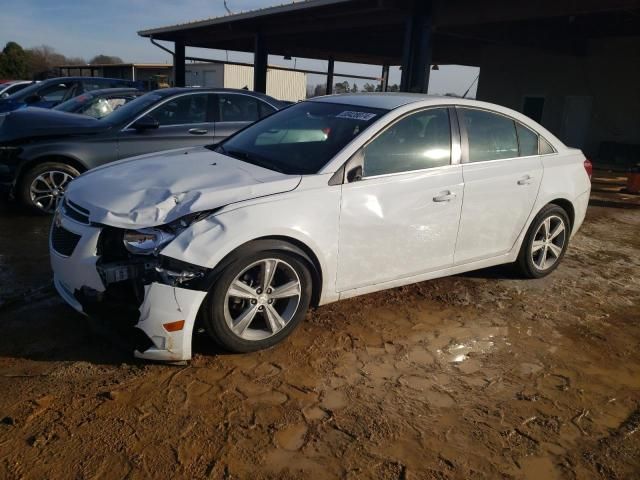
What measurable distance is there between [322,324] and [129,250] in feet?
4.95

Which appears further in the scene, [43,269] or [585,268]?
[585,268]

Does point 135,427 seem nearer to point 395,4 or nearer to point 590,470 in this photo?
point 590,470

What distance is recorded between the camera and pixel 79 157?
20.8 ft

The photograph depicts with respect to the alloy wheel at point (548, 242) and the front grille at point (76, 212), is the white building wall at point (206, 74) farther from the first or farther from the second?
the front grille at point (76, 212)

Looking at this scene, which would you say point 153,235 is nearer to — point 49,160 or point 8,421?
point 8,421

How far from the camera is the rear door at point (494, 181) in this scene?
13.7 feet

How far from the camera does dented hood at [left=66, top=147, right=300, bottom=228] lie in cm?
305

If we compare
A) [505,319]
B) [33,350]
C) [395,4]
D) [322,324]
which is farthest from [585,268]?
[395,4]

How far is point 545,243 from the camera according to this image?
16.3 ft

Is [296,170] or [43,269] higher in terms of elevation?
[296,170]

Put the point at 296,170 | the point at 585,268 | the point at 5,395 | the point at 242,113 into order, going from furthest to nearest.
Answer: the point at 242,113
the point at 585,268
the point at 296,170
the point at 5,395

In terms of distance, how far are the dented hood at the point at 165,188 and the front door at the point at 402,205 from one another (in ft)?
1.74

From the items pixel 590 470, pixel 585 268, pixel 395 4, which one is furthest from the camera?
pixel 395 4

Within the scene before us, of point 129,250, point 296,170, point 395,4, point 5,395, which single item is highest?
point 395,4
